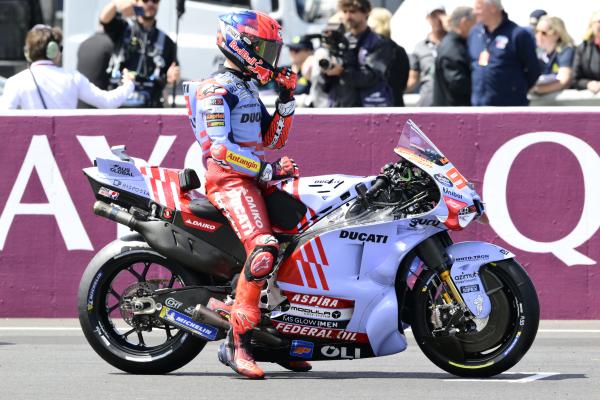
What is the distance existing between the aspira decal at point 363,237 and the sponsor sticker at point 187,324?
95 cm

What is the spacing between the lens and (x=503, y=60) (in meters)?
13.3

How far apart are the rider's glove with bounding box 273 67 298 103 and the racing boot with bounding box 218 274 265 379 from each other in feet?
3.73

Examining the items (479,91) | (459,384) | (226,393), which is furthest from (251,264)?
(479,91)

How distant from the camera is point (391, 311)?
28.1 ft

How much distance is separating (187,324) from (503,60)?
5.37m

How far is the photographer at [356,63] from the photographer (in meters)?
13.3

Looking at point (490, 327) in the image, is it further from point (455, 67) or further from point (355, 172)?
point (455, 67)

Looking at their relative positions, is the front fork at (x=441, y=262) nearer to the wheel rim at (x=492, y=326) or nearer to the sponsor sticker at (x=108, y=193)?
the wheel rim at (x=492, y=326)

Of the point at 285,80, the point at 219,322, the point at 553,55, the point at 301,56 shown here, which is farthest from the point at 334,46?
the point at 219,322

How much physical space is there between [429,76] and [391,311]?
6.56 metres

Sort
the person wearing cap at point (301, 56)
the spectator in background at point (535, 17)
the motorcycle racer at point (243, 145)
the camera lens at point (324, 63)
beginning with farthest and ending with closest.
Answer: the spectator in background at point (535, 17), the person wearing cap at point (301, 56), the camera lens at point (324, 63), the motorcycle racer at point (243, 145)

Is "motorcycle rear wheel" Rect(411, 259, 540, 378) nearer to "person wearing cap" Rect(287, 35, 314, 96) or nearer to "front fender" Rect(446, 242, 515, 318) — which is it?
"front fender" Rect(446, 242, 515, 318)

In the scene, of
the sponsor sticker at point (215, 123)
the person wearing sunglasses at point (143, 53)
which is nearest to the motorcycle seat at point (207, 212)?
the sponsor sticker at point (215, 123)

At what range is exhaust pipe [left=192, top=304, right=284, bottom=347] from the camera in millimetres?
8727
